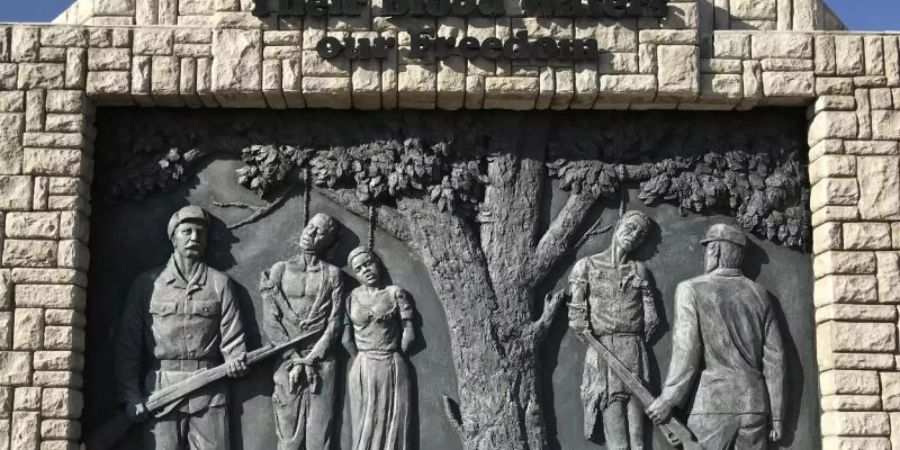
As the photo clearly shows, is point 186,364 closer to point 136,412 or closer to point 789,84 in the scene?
point 136,412

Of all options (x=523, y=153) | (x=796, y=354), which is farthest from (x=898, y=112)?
(x=523, y=153)

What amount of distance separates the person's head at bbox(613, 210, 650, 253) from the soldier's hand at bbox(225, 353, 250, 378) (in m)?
3.18

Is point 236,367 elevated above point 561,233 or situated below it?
below

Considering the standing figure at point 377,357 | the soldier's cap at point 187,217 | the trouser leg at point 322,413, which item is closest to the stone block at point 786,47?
the standing figure at point 377,357

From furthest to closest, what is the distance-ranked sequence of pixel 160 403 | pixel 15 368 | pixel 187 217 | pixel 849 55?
pixel 849 55 < pixel 187 217 < pixel 160 403 < pixel 15 368

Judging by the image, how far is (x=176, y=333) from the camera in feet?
31.9

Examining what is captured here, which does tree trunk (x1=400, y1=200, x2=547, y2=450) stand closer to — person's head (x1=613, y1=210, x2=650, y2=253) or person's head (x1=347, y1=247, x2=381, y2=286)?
person's head (x1=347, y1=247, x2=381, y2=286)

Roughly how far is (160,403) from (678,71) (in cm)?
494

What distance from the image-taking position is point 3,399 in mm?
9211

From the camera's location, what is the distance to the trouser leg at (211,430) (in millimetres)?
9609

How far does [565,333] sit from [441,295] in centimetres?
106

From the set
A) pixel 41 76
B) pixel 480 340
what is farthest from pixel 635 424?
pixel 41 76

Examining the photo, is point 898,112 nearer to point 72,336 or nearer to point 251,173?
point 251,173

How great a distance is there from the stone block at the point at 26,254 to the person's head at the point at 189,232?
3.19 feet
